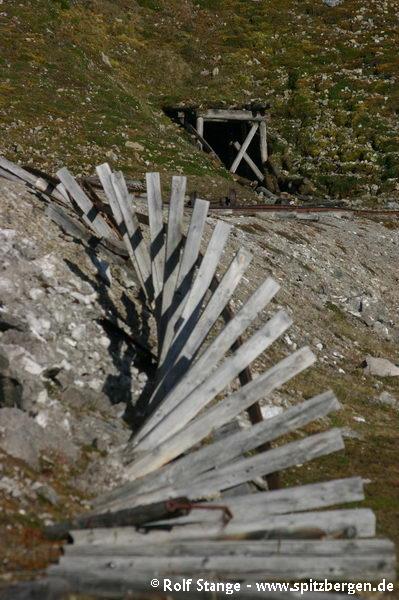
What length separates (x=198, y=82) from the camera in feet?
148

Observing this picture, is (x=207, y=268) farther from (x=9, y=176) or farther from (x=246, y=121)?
(x=246, y=121)

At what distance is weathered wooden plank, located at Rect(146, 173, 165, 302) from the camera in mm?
10750

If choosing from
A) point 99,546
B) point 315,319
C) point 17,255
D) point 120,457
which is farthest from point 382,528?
point 315,319

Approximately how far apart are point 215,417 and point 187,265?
7.72 feet

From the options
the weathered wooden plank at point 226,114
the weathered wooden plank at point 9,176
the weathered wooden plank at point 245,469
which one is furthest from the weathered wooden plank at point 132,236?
the weathered wooden plank at point 226,114

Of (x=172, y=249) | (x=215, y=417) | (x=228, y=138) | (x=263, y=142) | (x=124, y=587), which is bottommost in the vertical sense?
(x=124, y=587)

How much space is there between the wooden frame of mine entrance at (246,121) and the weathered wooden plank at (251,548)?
104 feet

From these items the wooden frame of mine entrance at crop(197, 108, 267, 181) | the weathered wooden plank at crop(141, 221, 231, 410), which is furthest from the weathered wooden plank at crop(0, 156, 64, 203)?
the wooden frame of mine entrance at crop(197, 108, 267, 181)

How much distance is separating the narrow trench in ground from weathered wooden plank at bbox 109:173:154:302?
2739 cm

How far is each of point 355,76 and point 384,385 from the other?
109 ft

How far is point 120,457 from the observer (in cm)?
848

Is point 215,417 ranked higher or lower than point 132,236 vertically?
lower

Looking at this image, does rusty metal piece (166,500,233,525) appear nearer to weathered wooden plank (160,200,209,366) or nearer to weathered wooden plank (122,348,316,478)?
weathered wooden plank (122,348,316,478)

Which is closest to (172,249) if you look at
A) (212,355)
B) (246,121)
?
(212,355)
